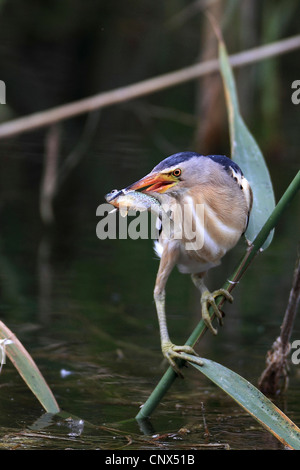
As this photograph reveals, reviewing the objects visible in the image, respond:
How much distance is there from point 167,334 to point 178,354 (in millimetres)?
94

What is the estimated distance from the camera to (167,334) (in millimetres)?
2111

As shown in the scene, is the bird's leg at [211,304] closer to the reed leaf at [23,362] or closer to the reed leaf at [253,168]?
the reed leaf at [253,168]

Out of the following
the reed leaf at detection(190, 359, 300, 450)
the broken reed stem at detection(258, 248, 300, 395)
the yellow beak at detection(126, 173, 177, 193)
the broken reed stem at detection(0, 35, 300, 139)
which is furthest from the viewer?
the broken reed stem at detection(0, 35, 300, 139)

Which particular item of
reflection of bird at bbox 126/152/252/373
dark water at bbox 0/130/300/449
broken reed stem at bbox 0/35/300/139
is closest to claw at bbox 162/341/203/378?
reflection of bird at bbox 126/152/252/373

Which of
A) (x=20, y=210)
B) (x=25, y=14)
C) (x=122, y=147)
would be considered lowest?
(x=20, y=210)

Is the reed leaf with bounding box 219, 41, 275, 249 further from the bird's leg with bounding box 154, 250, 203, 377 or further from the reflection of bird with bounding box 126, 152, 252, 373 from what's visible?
the bird's leg with bounding box 154, 250, 203, 377

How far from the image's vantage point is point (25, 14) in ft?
22.9

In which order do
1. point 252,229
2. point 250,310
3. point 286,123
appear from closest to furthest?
point 252,229 → point 250,310 → point 286,123

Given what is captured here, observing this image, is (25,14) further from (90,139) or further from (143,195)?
(143,195)

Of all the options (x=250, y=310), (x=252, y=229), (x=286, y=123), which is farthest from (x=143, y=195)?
(x=286, y=123)

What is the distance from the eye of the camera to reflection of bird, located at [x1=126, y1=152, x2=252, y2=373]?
6.58ft

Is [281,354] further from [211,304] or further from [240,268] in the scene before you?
[240,268]

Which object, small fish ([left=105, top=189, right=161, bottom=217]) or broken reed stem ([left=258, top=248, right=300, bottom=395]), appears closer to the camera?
small fish ([left=105, top=189, right=161, bottom=217])

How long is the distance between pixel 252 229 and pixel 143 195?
32 centimetres
